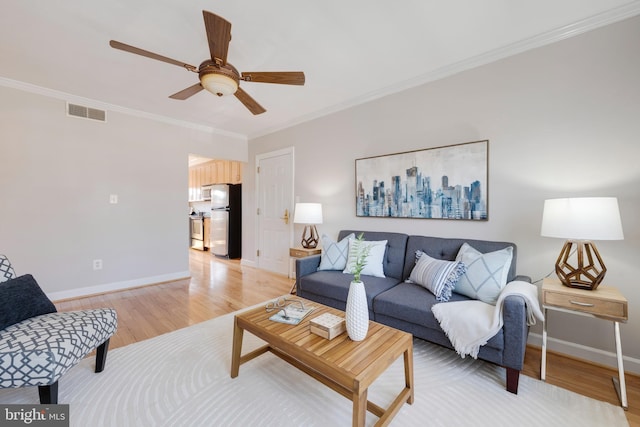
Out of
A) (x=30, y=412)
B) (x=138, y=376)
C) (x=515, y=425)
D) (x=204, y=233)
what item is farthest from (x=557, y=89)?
(x=204, y=233)

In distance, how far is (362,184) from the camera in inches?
128

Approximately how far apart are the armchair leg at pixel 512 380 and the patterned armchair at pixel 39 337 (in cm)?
250

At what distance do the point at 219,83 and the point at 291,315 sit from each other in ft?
5.69

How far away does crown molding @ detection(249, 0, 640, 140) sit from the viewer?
1.83 m

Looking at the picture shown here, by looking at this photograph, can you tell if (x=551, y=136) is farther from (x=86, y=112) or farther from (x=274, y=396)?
(x=86, y=112)

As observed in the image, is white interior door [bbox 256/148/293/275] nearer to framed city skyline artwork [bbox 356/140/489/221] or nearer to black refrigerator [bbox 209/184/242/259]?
black refrigerator [bbox 209/184/242/259]

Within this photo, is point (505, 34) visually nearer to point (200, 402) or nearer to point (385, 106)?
point (385, 106)

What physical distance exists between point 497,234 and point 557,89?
49.0 inches

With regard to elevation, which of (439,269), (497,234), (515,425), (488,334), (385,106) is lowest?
(515,425)

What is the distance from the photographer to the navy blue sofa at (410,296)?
5.16 feet

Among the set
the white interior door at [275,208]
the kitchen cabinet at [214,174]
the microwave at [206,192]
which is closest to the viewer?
the white interior door at [275,208]

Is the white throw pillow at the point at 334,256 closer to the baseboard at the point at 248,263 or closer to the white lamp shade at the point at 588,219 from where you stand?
the white lamp shade at the point at 588,219

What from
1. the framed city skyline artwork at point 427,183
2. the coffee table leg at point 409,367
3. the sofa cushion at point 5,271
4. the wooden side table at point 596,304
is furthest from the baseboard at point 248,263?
the wooden side table at point 596,304

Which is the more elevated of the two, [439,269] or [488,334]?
[439,269]
